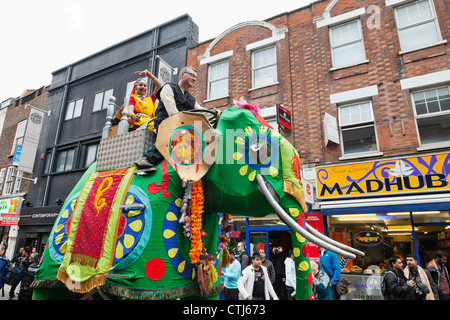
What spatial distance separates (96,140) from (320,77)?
1094cm

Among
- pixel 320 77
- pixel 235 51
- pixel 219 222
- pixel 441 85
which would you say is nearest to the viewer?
pixel 219 222

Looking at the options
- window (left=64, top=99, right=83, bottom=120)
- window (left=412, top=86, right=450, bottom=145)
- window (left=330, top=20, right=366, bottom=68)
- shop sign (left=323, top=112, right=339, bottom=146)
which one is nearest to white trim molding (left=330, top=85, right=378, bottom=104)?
shop sign (left=323, top=112, right=339, bottom=146)

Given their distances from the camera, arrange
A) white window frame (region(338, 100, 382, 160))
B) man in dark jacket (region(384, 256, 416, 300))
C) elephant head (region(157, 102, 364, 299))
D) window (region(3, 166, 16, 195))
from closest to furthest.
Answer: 1. elephant head (region(157, 102, 364, 299))
2. man in dark jacket (region(384, 256, 416, 300))
3. white window frame (region(338, 100, 382, 160))
4. window (region(3, 166, 16, 195))

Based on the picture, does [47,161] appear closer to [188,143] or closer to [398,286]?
[188,143]

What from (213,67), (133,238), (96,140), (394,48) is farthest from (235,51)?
(133,238)

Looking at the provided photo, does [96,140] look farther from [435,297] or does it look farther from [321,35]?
[435,297]

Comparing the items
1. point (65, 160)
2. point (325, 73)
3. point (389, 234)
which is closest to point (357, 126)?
point (325, 73)

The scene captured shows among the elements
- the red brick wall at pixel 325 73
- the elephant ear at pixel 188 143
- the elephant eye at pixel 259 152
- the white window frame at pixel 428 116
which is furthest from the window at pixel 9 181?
the white window frame at pixel 428 116

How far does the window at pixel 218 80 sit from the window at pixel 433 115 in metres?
6.60

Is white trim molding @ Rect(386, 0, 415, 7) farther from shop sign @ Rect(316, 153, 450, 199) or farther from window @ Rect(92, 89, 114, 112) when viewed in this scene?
window @ Rect(92, 89, 114, 112)

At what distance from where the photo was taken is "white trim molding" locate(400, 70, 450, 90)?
8.12 m

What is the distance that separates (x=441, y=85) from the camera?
8.33 metres

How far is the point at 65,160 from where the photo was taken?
52.1 ft

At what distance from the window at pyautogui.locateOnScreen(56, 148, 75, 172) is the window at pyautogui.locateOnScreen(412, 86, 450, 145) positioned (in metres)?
15.0
